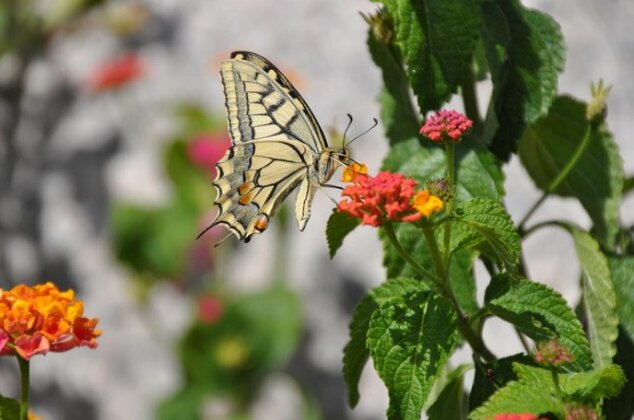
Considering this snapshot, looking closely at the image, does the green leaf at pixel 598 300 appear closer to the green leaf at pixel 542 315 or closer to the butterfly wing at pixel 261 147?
the green leaf at pixel 542 315

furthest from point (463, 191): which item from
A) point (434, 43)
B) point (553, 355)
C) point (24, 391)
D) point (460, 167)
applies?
point (24, 391)

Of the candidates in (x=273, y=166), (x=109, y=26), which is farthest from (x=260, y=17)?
(x=273, y=166)

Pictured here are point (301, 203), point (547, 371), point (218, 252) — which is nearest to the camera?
point (547, 371)

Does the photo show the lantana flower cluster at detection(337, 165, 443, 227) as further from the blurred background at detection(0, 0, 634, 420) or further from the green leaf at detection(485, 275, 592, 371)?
the blurred background at detection(0, 0, 634, 420)

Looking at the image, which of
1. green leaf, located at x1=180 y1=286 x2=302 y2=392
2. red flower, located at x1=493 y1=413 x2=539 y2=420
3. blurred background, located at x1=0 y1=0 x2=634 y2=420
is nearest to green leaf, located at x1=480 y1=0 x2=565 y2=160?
red flower, located at x1=493 y1=413 x2=539 y2=420

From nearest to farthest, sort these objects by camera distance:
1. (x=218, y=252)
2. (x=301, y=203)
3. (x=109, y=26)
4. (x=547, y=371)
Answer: (x=547, y=371)
(x=301, y=203)
(x=218, y=252)
(x=109, y=26)

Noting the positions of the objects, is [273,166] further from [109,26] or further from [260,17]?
[109,26]
